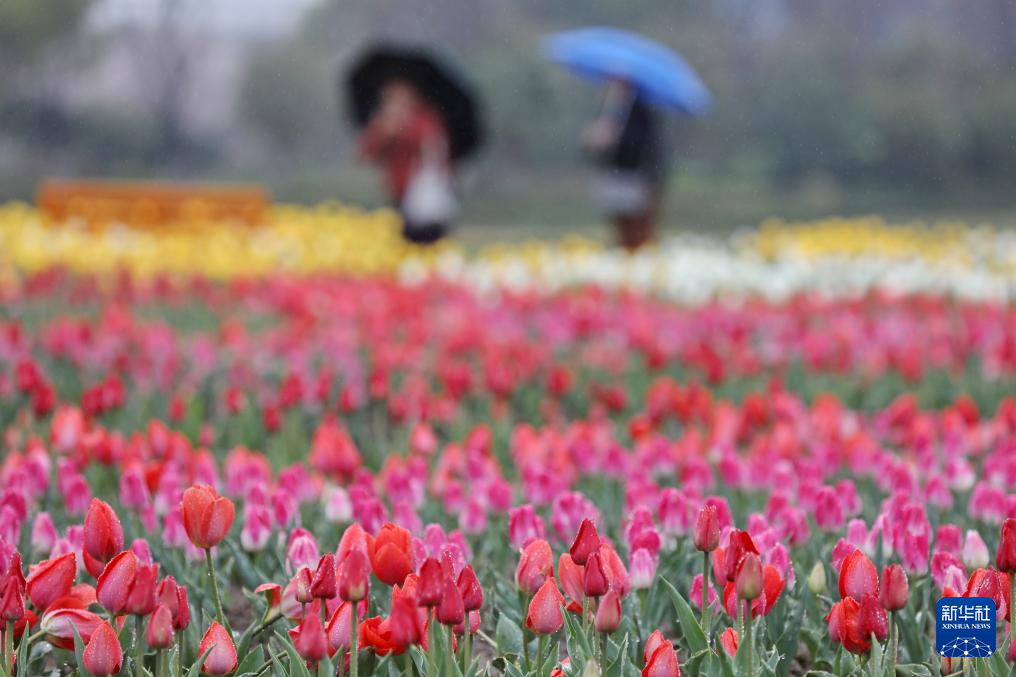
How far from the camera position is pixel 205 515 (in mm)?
1590

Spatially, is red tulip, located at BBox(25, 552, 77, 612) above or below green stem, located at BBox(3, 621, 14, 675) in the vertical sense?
above

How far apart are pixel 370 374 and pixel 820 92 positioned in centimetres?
1661

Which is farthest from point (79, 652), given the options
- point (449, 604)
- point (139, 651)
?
point (449, 604)

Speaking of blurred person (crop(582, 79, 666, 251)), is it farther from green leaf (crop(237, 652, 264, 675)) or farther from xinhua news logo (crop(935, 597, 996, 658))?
xinhua news logo (crop(935, 597, 996, 658))

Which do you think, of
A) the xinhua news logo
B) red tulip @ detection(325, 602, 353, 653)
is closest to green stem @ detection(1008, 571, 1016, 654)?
the xinhua news logo

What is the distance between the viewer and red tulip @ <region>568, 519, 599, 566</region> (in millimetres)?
1491

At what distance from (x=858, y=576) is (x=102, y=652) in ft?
2.79

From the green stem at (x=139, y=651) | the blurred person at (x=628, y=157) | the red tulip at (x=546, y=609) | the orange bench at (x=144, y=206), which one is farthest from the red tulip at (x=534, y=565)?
the orange bench at (x=144, y=206)

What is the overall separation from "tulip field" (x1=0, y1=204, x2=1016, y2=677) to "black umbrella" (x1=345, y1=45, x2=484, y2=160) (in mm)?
3579

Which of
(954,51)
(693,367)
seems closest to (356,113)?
(693,367)

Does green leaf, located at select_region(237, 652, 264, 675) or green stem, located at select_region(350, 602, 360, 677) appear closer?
green stem, located at select_region(350, 602, 360, 677)

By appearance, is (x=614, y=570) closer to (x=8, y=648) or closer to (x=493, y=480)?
(x=8, y=648)

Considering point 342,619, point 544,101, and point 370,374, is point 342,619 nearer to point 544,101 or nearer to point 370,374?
point 370,374

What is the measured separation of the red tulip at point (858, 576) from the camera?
1.51m
